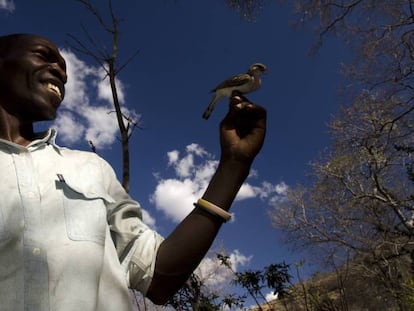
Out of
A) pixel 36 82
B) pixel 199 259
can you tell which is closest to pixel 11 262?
pixel 199 259

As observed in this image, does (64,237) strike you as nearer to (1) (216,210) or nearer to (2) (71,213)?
(2) (71,213)

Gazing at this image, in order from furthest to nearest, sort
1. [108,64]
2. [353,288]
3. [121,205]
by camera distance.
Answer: [353,288]
[108,64]
[121,205]

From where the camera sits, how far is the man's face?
122cm

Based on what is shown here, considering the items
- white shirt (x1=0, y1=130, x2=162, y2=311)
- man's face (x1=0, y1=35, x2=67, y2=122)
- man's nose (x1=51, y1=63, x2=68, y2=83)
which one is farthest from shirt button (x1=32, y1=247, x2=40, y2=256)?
man's nose (x1=51, y1=63, x2=68, y2=83)

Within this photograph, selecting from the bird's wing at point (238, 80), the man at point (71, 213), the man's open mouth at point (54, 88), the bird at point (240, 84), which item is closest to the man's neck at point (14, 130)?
the man at point (71, 213)

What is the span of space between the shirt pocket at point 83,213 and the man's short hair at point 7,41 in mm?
614

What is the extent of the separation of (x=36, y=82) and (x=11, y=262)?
2.08ft

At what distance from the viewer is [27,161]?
104cm

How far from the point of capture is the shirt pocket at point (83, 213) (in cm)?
95

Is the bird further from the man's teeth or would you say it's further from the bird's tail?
the man's teeth

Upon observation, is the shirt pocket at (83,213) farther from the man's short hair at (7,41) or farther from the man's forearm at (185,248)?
the man's short hair at (7,41)

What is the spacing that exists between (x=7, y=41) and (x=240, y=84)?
1.09 metres

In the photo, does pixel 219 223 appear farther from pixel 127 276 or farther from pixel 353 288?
pixel 353 288

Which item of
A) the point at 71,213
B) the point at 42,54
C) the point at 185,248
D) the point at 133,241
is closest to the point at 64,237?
the point at 71,213
